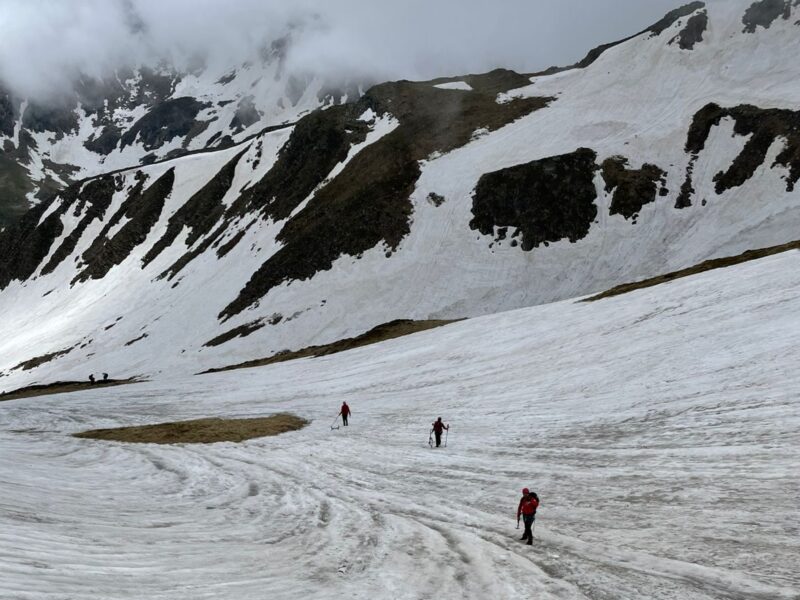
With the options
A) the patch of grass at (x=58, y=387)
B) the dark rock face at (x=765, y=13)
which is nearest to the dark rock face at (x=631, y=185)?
the dark rock face at (x=765, y=13)

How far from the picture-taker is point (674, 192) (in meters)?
74.5

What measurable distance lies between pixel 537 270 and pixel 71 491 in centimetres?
5922

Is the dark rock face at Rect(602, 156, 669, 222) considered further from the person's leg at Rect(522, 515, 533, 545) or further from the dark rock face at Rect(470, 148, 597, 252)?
the person's leg at Rect(522, 515, 533, 545)

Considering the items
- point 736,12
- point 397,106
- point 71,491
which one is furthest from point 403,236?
point 736,12

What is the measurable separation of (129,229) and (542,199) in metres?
93.5

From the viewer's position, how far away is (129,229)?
131875 mm

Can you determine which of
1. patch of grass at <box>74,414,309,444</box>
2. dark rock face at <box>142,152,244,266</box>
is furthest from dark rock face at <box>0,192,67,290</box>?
patch of grass at <box>74,414,309,444</box>

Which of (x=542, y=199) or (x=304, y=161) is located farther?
(x=304, y=161)

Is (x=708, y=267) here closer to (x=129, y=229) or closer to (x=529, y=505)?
(x=529, y=505)

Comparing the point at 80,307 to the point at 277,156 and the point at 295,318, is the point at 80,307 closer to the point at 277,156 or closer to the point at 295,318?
the point at 277,156

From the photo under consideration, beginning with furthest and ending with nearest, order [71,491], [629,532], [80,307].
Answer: [80,307]
[71,491]
[629,532]

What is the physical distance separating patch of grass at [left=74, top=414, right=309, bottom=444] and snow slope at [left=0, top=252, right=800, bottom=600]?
206 centimetres

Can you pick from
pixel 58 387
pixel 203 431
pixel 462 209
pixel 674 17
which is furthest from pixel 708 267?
pixel 674 17

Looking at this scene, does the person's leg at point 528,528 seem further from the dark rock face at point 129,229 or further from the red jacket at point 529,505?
the dark rock face at point 129,229
